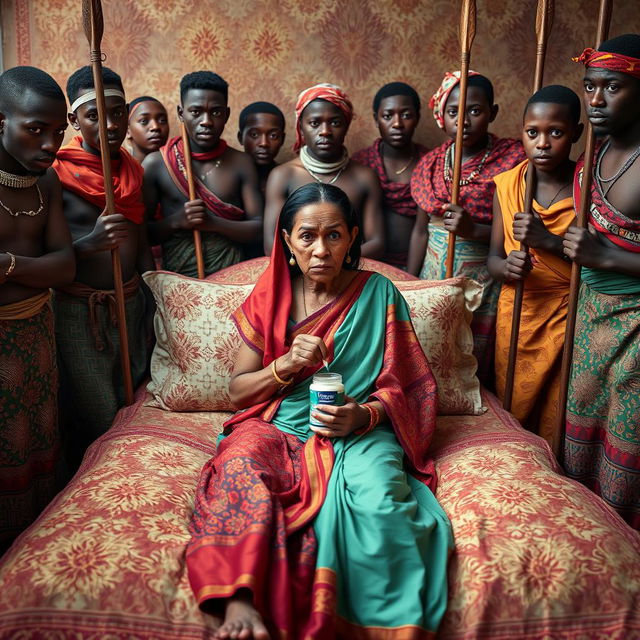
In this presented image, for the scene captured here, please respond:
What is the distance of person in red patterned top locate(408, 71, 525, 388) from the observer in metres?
3.36

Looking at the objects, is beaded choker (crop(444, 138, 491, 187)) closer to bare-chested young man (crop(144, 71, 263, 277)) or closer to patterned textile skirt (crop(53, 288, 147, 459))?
bare-chested young man (crop(144, 71, 263, 277))

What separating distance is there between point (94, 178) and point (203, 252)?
71 centimetres

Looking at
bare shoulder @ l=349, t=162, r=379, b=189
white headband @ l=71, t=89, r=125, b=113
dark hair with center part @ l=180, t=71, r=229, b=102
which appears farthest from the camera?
bare shoulder @ l=349, t=162, r=379, b=189

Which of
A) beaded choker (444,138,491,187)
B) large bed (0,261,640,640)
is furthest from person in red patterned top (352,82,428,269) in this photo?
large bed (0,261,640,640)

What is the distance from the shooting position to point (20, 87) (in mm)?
2260

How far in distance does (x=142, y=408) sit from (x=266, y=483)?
107 cm

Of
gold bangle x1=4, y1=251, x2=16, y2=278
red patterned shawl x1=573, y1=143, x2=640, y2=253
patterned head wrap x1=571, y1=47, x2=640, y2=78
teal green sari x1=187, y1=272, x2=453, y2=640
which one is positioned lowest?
teal green sari x1=187, y1=272, x2=453, y2=640

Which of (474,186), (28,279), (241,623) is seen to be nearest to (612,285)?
(474,186)

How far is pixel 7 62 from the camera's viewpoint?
157 inches

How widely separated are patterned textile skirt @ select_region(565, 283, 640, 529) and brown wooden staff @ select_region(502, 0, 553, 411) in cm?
26

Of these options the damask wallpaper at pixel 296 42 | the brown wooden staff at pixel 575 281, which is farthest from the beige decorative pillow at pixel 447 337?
the damask wallpaper at pixel 296 42

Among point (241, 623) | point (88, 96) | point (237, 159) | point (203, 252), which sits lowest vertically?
point (241, 623)

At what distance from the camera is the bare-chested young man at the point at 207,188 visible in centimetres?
337

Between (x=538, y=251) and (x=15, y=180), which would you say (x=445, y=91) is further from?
(x=15, y=180)
